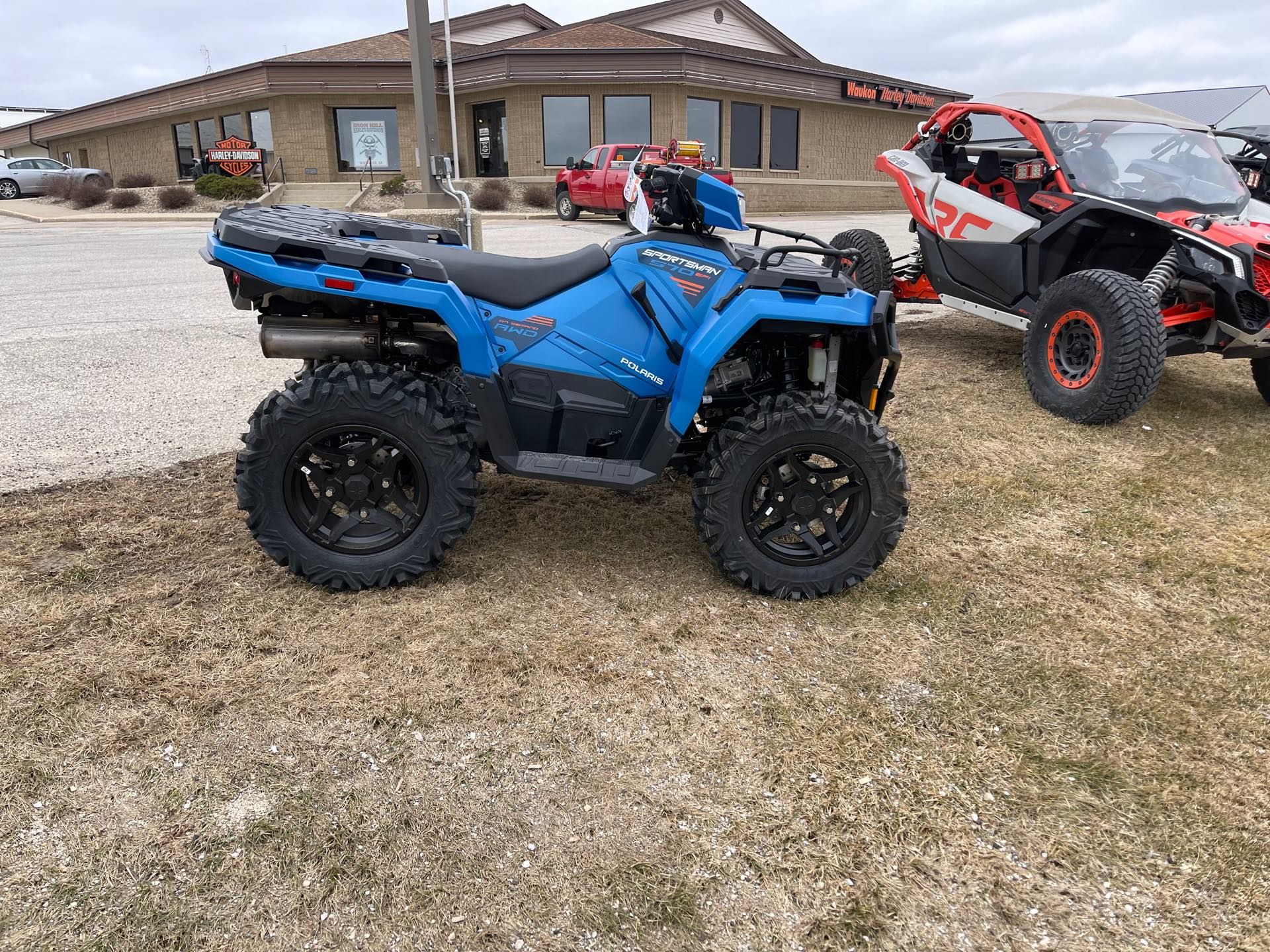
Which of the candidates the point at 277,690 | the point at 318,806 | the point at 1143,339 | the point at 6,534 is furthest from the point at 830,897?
the point at 1143,339

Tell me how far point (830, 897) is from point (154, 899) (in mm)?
1509

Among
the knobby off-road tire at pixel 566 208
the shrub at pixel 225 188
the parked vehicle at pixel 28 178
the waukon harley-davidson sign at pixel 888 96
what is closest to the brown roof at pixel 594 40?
the waukon harley-davidson sign at pixel 888 96

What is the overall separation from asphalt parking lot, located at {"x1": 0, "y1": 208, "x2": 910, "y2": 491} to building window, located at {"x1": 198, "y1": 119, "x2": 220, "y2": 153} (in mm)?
27656

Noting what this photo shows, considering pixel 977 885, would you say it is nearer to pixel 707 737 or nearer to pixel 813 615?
pixel 707 737

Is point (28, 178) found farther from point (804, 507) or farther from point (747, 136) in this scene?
point (804, 507)

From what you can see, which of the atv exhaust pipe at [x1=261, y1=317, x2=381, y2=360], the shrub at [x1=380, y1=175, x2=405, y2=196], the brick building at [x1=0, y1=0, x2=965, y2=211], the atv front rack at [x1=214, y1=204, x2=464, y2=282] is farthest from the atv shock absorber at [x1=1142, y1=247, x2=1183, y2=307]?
the shrub at [x1=380, y1=175, x2=405, y2=196]

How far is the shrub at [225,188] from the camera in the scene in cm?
2738

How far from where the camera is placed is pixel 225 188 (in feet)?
90.2

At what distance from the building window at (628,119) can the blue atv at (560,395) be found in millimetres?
29053

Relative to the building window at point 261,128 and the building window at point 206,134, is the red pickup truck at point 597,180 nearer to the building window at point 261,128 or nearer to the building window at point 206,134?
the building window at point 261,128

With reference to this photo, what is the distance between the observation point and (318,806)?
2.22m

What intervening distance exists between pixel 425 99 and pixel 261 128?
30.2 m

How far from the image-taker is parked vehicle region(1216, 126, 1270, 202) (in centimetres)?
695

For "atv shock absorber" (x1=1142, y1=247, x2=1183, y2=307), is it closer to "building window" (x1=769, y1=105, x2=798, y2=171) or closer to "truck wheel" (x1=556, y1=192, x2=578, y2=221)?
"truck wheel" (x1=556, y1=192, x2=578, y2=221)
